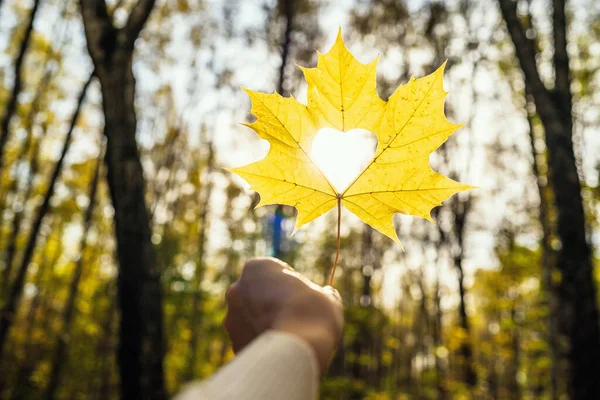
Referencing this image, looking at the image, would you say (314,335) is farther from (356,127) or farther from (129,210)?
Answer: (129,210)

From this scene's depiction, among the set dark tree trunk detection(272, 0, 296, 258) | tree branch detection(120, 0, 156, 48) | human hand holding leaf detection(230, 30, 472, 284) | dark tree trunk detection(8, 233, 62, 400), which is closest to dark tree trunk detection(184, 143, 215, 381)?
dark tree trunk detection(272, 0, 296, 258)

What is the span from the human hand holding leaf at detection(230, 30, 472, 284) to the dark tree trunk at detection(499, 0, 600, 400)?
119 inches

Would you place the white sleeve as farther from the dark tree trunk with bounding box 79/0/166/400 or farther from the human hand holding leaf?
the dark tree trunk with bounding box 79/0/166/400

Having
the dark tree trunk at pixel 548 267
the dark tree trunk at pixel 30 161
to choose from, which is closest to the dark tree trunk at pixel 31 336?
the dark tree trunk at pixel 30 161

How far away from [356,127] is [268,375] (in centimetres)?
59

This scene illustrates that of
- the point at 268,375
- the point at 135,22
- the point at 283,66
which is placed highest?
the point at 283,66

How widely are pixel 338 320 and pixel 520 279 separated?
377 inches

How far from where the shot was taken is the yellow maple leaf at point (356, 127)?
34.6 inches

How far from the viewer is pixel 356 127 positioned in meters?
0.91

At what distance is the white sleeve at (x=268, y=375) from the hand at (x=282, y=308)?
0.03 metres

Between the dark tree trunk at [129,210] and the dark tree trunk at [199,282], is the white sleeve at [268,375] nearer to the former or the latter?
the dark tree trunk at [129,210]

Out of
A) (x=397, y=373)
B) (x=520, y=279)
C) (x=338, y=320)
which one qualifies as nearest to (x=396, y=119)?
(x=338, y=320)

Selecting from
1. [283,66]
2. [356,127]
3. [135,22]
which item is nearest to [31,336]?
[283,66]

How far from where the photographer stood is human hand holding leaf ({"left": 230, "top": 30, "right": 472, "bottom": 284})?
878 millimetres
